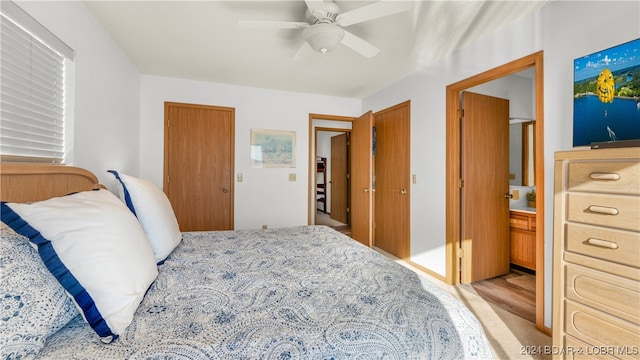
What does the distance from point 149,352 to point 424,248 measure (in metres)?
2.97

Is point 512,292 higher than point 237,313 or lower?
lower

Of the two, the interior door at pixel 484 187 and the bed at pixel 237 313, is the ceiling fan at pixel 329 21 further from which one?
the interior door at pixel 484 187

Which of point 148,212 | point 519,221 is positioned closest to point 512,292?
point 519,221

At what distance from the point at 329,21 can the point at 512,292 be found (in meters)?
2.98

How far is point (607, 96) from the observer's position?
5.20 feet

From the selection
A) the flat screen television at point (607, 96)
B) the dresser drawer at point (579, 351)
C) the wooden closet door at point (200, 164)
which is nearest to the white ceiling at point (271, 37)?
the wooden closet door at point (200, 164)

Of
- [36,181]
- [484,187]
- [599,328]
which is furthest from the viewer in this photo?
[484,187]

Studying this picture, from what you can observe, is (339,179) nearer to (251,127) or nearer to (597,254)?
(251,127)

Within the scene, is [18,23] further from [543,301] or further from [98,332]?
[543,301]

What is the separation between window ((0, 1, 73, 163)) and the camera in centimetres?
121

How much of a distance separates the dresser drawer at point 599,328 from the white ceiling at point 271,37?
203cm

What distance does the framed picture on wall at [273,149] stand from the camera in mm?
3808

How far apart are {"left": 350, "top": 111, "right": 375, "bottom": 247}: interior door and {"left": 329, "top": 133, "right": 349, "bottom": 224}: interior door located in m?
1.66

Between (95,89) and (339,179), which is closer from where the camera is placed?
(95,89)
